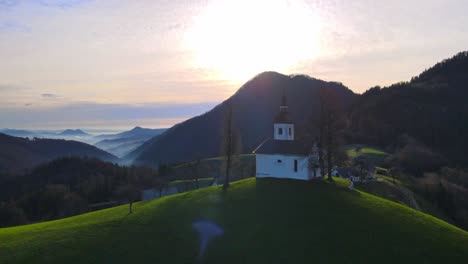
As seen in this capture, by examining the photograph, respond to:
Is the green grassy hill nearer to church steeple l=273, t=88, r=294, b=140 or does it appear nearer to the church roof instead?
the church roof

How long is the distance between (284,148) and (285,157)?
1487 millimetres

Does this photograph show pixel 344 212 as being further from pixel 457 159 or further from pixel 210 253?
pixel 457 159

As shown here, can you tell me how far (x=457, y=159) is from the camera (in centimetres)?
16862

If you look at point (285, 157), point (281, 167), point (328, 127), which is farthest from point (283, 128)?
point (328, 127)

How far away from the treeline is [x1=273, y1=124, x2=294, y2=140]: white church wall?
78331 millimetres

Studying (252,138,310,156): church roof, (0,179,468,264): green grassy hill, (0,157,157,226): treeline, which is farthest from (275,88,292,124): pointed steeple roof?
(0,157,157,226): treeline

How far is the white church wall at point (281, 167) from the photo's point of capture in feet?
163

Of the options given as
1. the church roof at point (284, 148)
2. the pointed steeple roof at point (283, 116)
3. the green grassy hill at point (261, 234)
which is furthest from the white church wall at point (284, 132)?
the green grassy hill at point (261, 234)

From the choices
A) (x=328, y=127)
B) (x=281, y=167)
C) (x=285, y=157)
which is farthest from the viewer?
(x=328, y=127)

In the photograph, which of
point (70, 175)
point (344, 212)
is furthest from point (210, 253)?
point (70, 175)

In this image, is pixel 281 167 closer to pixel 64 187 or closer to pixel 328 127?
pixel 328 127

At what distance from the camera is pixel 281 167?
51.1 m

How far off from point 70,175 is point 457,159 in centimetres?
18152

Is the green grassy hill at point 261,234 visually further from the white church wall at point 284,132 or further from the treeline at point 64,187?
the treeline at point 64,187
